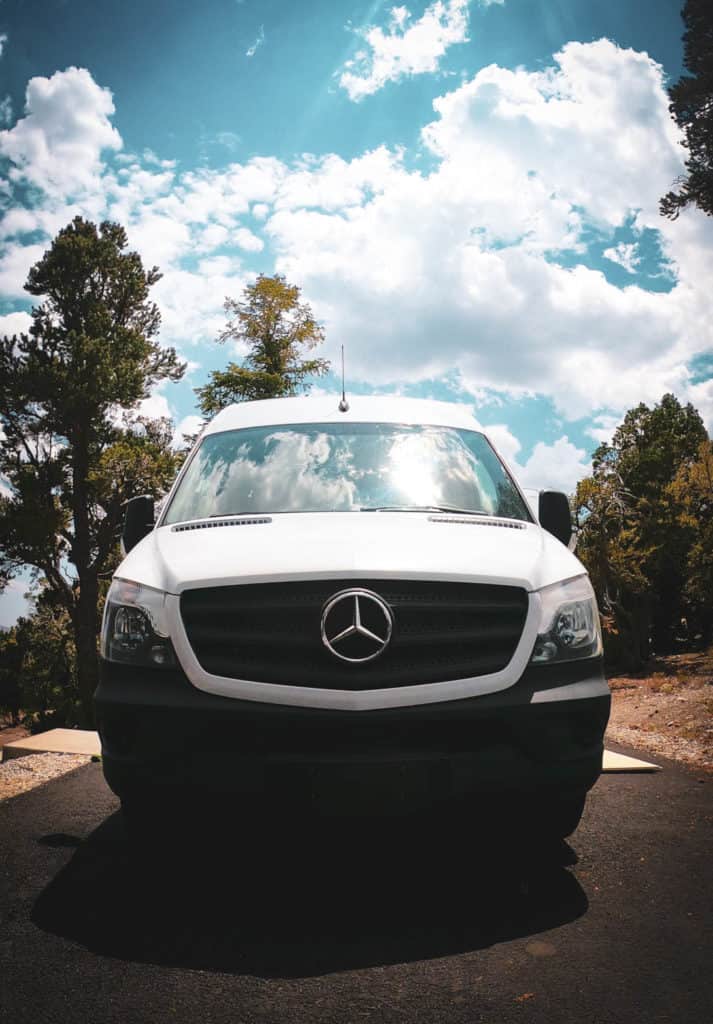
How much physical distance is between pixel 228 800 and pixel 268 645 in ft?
1.87

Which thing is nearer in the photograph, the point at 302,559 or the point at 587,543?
the point at 302,559

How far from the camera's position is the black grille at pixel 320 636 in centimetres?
313

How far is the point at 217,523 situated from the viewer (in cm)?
398

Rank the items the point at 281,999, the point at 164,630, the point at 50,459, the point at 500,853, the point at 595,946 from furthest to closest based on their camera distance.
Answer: the point at 50,459
the point at 500,853
the point at 164,630
the point at 595,946
the point at 281,999

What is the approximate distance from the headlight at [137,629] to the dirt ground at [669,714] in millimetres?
5293

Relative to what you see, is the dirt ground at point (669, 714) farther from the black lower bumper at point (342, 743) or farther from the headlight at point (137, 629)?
the headlight at point (137, 629)

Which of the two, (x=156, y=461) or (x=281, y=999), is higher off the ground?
(x=156, y=461)

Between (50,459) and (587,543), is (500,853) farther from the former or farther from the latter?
(50,459)

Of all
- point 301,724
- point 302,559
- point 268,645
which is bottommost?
point 301,724

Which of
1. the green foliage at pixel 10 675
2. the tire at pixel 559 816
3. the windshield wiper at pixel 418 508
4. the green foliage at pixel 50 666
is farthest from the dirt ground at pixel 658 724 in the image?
the green foliage at pixel 10 675

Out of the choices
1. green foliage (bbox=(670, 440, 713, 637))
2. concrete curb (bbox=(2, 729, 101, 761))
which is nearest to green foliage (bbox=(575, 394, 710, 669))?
green foliage (bbox=(670, 440, 713, 637))

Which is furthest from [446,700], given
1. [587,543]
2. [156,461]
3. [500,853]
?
[156,461]

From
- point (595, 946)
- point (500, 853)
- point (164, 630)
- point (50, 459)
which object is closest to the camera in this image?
point (595, 946)

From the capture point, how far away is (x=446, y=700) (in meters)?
3.11
